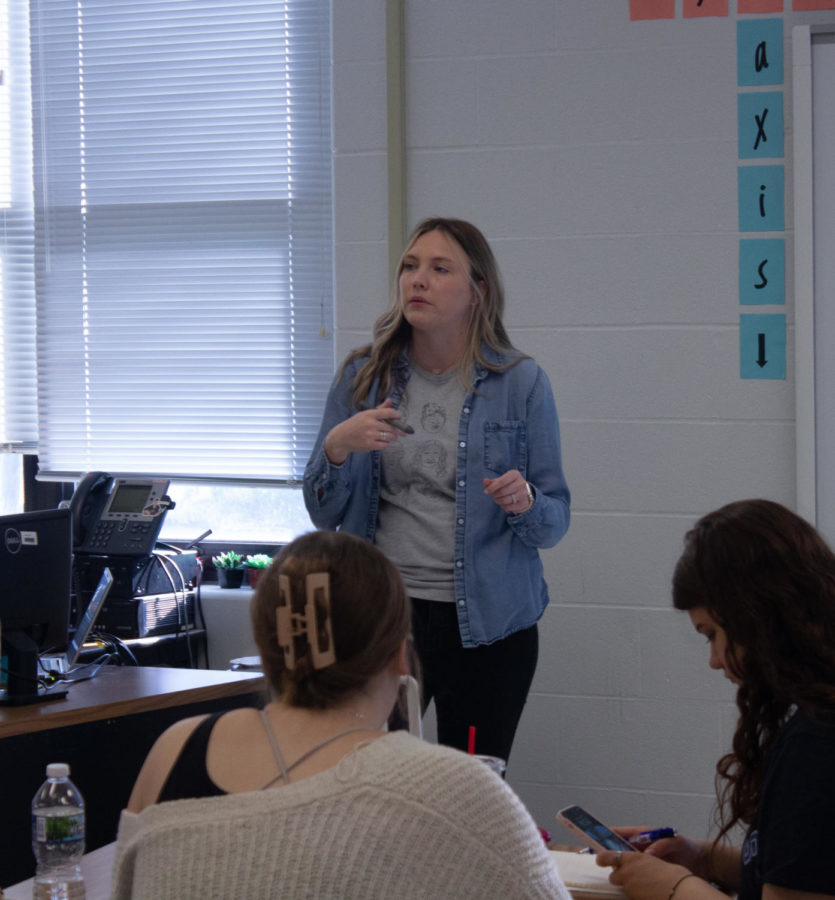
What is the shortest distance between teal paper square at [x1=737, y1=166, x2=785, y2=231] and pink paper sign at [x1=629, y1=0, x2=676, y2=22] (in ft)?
1.48

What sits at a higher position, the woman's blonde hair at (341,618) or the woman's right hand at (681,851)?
the woman's blonde hair at (341,618)

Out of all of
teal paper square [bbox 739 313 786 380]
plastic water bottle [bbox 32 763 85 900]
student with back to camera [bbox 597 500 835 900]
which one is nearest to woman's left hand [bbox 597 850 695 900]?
student with back to camera [bbox 597 500 835 900]

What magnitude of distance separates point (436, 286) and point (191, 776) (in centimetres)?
143

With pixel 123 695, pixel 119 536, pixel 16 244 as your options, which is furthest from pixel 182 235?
pixel 123 695

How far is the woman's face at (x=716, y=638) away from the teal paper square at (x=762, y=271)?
1676 mm

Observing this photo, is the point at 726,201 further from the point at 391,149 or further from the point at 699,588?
the point at 699,588

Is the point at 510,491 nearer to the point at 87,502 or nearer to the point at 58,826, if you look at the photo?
the point at 58,826

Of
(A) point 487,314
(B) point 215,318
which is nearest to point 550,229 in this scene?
(A) point 487,314

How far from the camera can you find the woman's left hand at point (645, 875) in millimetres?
1274

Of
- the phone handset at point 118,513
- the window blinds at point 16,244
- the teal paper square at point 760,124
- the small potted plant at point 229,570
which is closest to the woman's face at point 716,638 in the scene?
the teal paper square at point 760,124

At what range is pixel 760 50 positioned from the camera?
2807mm

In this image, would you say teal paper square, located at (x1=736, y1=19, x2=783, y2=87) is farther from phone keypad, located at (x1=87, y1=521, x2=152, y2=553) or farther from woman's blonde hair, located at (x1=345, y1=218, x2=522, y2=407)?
phone keypad, located at (x1=87, y1=521, x2=152, y2=553)

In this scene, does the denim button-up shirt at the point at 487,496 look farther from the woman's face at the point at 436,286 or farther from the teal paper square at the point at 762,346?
the teal paper square at the point at 762,346

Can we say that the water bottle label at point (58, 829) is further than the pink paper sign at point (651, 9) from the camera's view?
No
